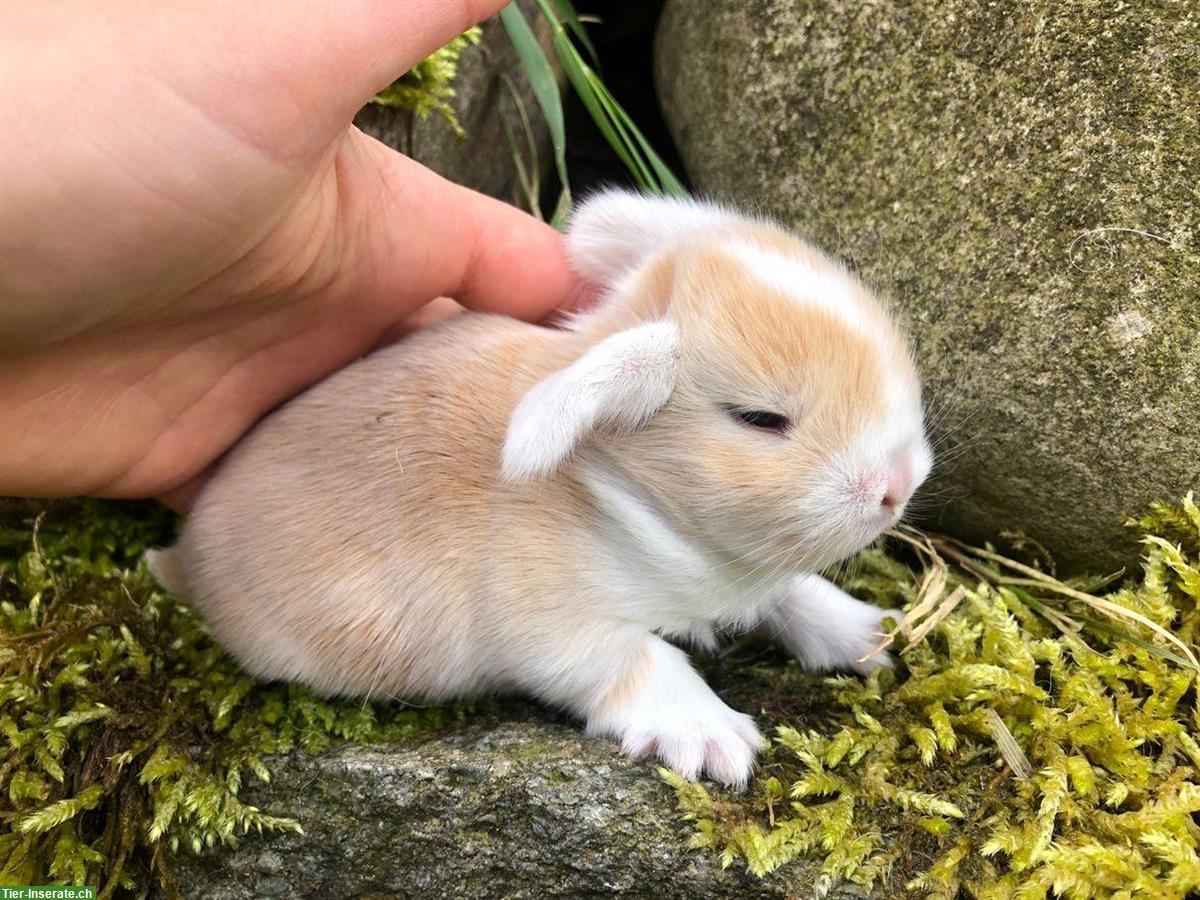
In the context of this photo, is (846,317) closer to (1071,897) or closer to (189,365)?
(1071,897)

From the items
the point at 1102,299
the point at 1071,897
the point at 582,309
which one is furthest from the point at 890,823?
the point at 582,309

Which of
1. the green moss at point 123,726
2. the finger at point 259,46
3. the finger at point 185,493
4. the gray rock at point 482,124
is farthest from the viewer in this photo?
the gray rock at point 482,124

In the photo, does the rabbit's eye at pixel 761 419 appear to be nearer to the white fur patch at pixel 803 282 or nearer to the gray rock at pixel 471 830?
the white fur patch at pixel 803 282

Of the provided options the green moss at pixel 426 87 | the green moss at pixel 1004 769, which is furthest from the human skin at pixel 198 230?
the green moss at pixel 1004 769

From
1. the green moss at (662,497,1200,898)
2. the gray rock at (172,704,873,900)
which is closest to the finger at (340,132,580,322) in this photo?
the gray rock at (172,704,873,900)

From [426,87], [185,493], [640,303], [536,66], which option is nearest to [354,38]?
[640,303]

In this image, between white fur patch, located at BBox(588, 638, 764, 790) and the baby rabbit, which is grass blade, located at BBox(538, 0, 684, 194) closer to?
the baby rabbit

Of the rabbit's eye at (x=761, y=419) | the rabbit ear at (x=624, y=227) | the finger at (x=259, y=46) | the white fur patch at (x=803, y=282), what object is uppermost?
the finger at (x=259, y=46)
